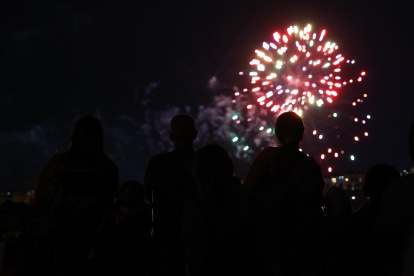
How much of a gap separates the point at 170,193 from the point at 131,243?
68 centimetres

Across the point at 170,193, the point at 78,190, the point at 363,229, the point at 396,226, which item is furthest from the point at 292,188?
the point at 78,190

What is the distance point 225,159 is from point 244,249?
0.75m

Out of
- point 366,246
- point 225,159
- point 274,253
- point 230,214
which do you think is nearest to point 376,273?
point 274,253

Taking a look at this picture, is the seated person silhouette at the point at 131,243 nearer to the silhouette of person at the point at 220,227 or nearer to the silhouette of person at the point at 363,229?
the silhouette of person at the point at 220,227

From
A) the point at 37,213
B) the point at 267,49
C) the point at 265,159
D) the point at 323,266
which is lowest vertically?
the point at 323,266

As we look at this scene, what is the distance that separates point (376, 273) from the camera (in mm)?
2367

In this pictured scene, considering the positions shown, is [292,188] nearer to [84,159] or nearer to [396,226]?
[396,226]

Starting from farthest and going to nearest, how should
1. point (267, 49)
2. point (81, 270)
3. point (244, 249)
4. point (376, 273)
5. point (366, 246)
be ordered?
point (267, 49) → point (366, 246) → point (81, 270) → point (244, 249) → point (376, 273)

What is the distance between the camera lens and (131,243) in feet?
13.0

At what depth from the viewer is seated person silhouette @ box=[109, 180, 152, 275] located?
3791 millimetres

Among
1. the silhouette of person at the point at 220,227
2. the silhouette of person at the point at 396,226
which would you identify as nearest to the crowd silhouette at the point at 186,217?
the silhouette of person at the point at 220,227

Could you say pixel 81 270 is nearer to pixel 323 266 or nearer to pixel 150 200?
pixel 150 200

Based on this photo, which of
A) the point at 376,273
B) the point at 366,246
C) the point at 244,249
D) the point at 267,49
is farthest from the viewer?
the point at 267,49

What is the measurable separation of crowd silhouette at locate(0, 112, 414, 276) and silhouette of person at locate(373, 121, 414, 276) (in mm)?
977
